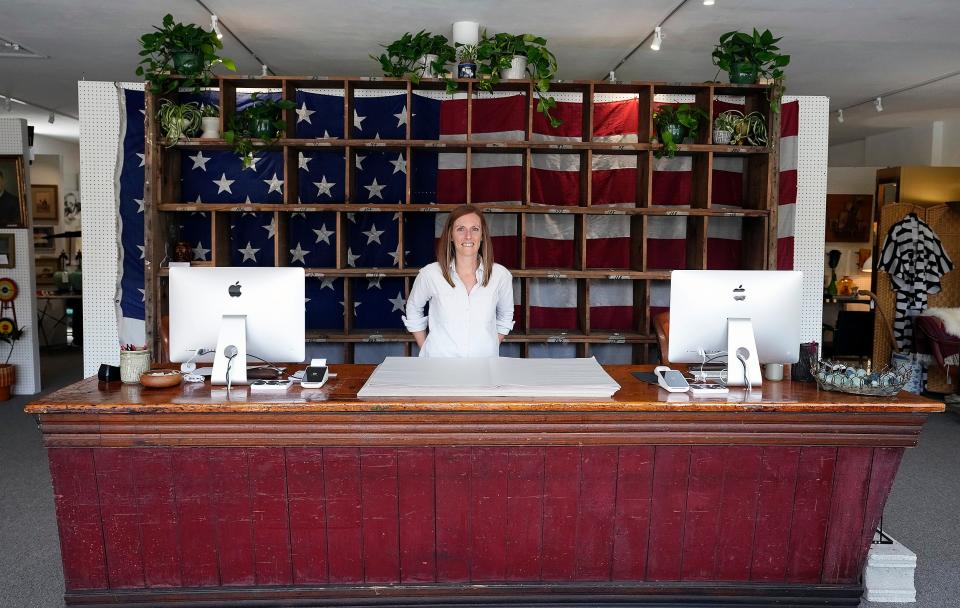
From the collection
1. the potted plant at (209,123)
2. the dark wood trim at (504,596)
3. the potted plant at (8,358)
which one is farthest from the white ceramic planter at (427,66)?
the potted plant at (8,358)

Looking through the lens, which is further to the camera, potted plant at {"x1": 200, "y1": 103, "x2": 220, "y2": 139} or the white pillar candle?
the white pillar candle

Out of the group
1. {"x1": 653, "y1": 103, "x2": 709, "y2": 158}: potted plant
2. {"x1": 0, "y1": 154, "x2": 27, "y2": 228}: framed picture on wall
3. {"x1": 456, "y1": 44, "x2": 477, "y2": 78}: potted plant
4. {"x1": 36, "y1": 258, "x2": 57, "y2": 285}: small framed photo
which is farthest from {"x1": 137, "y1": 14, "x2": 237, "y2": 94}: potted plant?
{"x1": 36, "y1": 258, "x2": 57, "y2": 285}: small framed photo

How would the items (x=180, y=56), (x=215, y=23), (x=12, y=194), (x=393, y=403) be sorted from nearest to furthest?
(x=393, y=403)
(x=180, y=56)
(x=215, y=23)
(x=12, y=194)

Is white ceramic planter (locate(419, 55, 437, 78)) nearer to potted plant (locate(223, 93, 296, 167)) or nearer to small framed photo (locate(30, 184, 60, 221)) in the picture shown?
potted plant (locate(223, 93, 296, 167))

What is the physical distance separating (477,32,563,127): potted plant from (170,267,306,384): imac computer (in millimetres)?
2437

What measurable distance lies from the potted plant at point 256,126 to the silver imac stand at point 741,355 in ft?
10.8

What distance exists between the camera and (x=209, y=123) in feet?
16.6

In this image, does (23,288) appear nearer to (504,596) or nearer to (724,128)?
(504,596)

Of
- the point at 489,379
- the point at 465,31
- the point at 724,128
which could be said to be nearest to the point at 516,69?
the point at 465,31

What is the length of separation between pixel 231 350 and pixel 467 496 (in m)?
1.16

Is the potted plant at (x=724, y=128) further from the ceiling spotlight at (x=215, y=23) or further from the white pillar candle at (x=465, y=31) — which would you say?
the ceiling spotlight at (x=215, y=23)

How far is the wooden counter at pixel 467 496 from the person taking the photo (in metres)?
2.90

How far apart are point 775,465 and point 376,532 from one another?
5.38 ft

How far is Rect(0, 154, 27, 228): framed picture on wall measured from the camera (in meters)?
7.63
